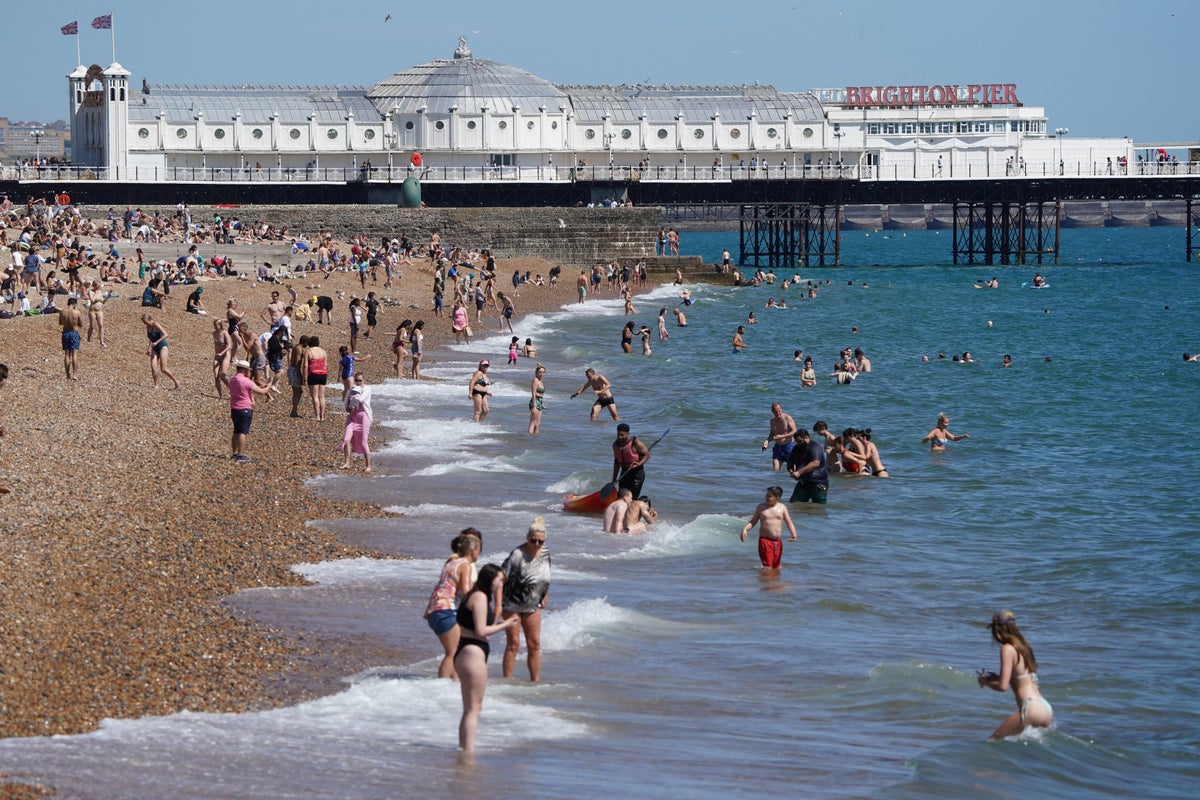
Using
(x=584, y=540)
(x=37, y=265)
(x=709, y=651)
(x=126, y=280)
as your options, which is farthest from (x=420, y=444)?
(x=126, y=280)

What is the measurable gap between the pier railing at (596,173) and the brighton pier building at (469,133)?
11cm

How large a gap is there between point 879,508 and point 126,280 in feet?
91.2

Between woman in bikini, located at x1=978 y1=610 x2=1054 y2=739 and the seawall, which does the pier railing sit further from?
woman in bikini, located at x1=978 y1=610 x2=1054 y2=739

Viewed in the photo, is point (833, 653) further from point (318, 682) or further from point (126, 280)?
point (126, 280)

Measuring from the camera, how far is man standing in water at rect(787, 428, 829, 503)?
20.2 m

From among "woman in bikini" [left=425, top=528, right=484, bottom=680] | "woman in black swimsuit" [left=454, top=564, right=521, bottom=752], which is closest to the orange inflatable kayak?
"woman in bikini" [left=425, top=528, right=484, bottom=680]

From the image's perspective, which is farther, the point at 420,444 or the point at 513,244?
A: the point at 513,244

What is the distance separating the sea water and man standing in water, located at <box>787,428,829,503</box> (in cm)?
31

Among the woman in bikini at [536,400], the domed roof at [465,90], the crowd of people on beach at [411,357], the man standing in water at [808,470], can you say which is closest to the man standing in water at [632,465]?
the crowd of people on beach at [411,357]

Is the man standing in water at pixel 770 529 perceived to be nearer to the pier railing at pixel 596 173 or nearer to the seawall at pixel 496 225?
the seawall at pixel 496 225

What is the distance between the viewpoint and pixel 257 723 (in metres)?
10.4

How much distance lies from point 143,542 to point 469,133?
217 ft

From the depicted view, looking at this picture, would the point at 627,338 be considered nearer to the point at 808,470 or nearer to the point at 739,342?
the point at 739,342

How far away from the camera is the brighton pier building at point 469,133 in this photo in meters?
76.1
